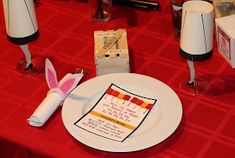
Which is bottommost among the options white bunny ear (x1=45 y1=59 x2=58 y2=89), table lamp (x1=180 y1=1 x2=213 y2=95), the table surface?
the table surface

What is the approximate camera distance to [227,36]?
1.15 m

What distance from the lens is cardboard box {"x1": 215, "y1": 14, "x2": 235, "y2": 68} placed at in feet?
3.77

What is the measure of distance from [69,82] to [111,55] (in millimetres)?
121

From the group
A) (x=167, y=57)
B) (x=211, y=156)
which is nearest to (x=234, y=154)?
(x=211, y=156)

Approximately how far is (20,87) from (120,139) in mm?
328

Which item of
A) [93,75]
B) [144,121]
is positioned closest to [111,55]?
[93,75]

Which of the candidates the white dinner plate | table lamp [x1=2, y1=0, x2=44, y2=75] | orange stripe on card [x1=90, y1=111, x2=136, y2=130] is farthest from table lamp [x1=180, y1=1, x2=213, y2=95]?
table lamp [x1=2, y1=0, x2=44, y2=75]

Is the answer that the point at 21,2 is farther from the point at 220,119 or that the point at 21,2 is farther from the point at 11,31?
the point at 220,119

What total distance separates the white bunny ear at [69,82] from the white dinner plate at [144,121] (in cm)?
2

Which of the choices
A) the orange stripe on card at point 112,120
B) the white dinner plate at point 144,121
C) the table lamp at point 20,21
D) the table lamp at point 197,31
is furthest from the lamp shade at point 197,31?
the table lamp at point 20,21

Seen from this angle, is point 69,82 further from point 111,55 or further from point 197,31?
point 197,31

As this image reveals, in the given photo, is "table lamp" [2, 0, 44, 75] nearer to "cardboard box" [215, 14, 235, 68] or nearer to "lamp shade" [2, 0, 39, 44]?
"lamp shade" [2, 0, 39, 44]

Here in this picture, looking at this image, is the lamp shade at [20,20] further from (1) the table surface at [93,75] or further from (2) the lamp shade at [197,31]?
(2) the lamp shade at [197,31]

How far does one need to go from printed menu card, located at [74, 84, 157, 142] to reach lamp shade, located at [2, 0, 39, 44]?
0.24m
